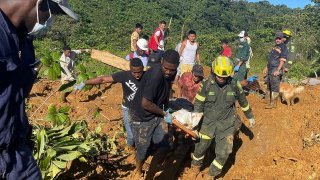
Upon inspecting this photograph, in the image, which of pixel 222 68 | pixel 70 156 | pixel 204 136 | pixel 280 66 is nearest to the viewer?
pixel 70 156

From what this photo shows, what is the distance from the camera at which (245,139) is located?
6.75 meters

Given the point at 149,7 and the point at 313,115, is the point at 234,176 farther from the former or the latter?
the point at 149,7

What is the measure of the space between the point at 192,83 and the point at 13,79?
4.80m

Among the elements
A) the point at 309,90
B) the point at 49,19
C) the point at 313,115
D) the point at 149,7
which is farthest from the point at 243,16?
the point at 49,19

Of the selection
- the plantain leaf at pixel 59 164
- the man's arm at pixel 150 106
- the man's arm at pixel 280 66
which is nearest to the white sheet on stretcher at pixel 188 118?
the man's arm at pixel 150 106

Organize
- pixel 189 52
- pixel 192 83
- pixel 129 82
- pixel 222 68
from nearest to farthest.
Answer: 1. pixel 222 68
2. pixel 129 82
3. pixel 192 83
4. pixel 189 52

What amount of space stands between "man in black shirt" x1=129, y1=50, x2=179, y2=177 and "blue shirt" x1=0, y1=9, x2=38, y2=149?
258cm

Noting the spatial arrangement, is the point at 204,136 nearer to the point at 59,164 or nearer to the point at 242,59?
the point at 59,164

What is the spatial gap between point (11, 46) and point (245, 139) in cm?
521

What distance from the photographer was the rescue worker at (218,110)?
5.47 metres

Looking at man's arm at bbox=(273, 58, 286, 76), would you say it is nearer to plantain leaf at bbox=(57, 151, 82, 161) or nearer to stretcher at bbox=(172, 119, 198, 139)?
stretcher at bbox=(172, 119, 198, 139)

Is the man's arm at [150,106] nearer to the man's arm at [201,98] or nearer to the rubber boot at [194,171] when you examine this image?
the man's arm at [201,98]

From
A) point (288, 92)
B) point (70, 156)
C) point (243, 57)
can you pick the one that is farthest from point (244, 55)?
point (70, 156)

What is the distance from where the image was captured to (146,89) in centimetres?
500
